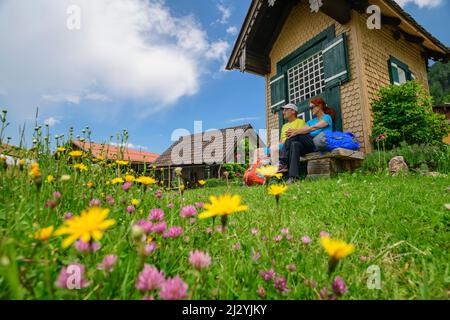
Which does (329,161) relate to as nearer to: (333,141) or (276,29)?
(333,141)

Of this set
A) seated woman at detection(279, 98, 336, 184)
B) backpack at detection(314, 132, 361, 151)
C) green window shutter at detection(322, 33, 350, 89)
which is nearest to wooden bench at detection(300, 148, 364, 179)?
backpack at detection(314, 132, 361, 151)

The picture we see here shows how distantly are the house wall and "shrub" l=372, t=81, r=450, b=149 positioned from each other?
24 centimetres

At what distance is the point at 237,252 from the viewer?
3.55ft

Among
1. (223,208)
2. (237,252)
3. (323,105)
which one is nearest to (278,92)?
(323,105)

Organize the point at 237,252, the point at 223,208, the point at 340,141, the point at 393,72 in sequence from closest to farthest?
the point at 223,208, the point at 237,252, the point at 340,141, the point at 393,72

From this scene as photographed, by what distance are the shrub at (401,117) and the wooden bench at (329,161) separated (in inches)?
32.1

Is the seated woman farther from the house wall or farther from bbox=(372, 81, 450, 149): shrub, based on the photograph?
bbox=(372, 81, 450, 149): shrub

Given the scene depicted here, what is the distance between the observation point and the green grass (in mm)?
657

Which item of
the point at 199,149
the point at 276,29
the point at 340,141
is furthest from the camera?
the point at 199,149

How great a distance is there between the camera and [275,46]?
8.23 metres

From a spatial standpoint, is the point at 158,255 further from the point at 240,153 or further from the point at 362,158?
the point at 240,153

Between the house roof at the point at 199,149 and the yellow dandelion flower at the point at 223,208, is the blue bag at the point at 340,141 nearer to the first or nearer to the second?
the yellow dandelion flower at the point at 223,208

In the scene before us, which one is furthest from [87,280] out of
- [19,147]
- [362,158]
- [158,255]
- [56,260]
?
[362,158]

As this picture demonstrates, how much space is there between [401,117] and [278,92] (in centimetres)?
334
